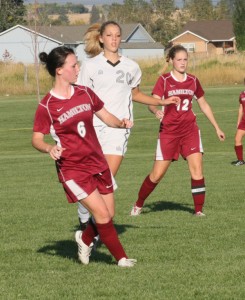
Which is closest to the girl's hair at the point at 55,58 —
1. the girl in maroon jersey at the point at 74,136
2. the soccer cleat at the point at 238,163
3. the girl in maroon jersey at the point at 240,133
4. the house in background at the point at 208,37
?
the girl in maroon jersey at the point at 74,136

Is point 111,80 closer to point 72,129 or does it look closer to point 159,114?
point 159,114

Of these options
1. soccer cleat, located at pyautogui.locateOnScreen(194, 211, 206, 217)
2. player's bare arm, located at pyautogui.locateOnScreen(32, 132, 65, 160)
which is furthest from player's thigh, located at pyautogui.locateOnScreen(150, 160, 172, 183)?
player's bare arm, located at pyautogui.locateOnScreen(32, 132, 65, 160)

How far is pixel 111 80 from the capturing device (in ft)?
31.6

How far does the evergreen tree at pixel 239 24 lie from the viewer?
326ft

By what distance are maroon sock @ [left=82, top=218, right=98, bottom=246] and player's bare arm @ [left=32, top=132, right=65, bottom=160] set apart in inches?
40.9

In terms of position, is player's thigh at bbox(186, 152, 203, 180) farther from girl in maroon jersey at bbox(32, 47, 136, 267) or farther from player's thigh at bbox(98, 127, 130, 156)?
girl in maroon jersey at bbox(32, 47, 136, 267)

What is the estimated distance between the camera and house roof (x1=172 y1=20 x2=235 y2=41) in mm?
125406

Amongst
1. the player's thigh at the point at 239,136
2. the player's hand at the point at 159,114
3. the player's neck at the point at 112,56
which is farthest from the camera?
the player's thigh at the point at 239,136

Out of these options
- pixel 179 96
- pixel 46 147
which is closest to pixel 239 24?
pixel 179 96

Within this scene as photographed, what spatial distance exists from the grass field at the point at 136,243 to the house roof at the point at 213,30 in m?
108

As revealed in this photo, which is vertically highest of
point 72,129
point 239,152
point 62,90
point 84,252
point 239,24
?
point 62,90

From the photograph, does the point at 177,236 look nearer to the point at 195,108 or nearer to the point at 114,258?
the point at 114,258

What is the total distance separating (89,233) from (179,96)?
12.1 feet

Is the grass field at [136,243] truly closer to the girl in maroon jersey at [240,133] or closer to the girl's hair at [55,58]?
the girl in maroon jersey at [240,133]
